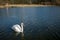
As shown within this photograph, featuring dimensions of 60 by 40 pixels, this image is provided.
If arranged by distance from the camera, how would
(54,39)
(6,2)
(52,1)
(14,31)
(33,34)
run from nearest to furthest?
(54,39) < (33,34) < (14,31) < (6,2) < (52,1)

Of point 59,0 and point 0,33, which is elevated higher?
point 0,33

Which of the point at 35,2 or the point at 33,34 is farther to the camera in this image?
the point at 35,2

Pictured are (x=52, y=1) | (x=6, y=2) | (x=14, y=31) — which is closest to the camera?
(x=14, y=31)

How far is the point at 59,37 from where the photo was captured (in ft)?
71.6

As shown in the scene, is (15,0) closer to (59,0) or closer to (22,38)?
(59,0)

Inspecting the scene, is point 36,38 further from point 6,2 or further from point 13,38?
point 6,2

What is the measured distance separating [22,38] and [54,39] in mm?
3582

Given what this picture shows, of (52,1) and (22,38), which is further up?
(22,38)

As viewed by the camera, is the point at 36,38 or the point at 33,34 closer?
the point at 36,38

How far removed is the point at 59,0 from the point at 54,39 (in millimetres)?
79506

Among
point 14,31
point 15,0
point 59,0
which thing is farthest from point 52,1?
point 14,31

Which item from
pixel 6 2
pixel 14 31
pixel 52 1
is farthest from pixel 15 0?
pixel 14 31

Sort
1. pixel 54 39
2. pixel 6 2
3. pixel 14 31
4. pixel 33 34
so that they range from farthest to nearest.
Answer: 1. pixel 6 2
2. pixel 14 31
3. pixel 33 34
4. pixel 54 39

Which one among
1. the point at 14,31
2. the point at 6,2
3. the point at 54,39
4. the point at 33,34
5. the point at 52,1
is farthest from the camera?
the point at 52,1
